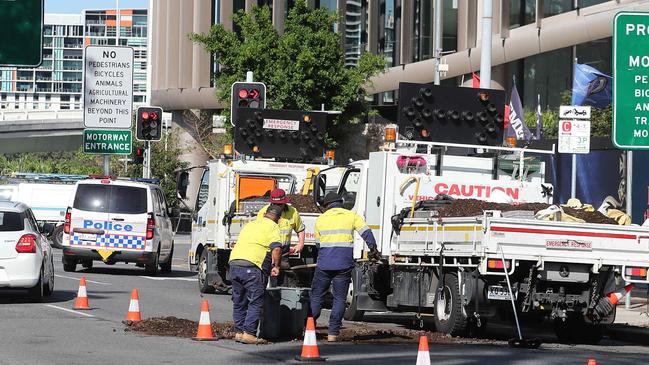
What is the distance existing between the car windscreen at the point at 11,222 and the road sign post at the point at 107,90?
40.2 ft

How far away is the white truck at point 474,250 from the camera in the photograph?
16625 millimetres

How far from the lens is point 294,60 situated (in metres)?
51.0

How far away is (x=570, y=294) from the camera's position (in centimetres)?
1694

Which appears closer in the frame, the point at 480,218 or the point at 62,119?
the point at 480,218

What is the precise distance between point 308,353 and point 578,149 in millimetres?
9516

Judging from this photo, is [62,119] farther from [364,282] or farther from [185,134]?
[364,282]

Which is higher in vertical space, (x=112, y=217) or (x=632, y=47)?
(x=632, y=47)

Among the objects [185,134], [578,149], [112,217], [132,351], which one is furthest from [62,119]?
[132,351]

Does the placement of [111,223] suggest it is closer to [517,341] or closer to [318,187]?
[318,187]

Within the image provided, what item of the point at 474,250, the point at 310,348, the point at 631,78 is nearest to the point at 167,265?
the point at 474,250

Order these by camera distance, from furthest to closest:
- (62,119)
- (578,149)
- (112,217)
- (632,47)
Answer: (62,119) < (112,217) < (578,149) < (632,47)

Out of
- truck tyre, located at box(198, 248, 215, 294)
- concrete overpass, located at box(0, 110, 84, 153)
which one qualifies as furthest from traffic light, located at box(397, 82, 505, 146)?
concrete overpass, located at box(0, 110, 84, 153)

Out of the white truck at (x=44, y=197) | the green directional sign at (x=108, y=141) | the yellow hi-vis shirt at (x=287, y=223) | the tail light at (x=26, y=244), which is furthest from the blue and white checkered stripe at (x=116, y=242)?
the white truck at (x=44, y=197)

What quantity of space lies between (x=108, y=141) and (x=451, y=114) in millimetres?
13700
